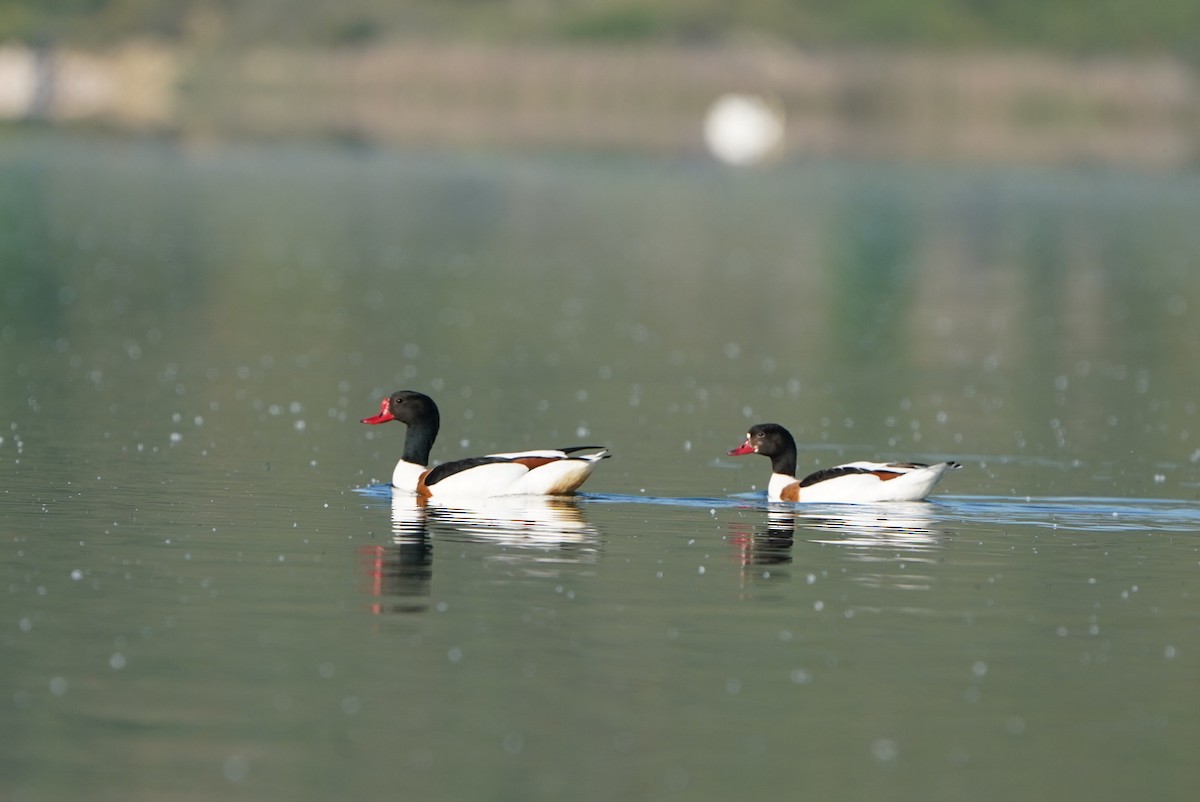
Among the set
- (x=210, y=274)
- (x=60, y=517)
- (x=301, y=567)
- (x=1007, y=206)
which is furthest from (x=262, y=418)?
(x=1007, y=206)

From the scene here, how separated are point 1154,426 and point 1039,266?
988 inches

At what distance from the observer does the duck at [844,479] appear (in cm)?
1864

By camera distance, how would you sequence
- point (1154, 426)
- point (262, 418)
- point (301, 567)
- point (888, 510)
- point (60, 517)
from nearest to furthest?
point (301, 567) → point (60, 517) → point (888, 510) → point (262, 418) → point (1154, 426)

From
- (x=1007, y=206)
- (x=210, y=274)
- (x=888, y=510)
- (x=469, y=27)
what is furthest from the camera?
(x=469, y=27)

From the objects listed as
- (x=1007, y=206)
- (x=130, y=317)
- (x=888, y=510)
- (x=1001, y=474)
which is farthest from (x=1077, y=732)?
(x=1007, y=206)

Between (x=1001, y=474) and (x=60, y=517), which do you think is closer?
(x=60, y=517)

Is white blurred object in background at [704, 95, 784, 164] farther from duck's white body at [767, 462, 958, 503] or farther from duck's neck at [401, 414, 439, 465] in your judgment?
duck's white body at [767, 462, 958, 503]

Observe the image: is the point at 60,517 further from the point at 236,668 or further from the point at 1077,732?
the point at 1077,732

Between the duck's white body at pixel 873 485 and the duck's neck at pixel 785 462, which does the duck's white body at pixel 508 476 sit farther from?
the duck's white body at pixel 873 485

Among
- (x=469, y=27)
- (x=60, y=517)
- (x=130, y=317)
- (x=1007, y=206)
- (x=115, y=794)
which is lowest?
(x=115, y=794)

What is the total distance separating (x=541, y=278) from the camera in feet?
143

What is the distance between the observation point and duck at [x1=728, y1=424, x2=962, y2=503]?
61.2ft

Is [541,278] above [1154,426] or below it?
above

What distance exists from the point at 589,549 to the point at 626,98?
398ft
